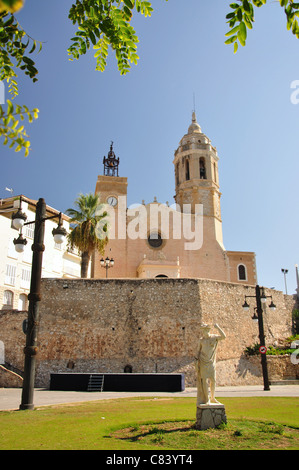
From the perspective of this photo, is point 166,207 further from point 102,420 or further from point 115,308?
point 102,420

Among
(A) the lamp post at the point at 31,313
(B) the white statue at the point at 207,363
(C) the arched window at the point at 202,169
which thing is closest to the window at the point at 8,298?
(A) the lamp post at the point at 31,313

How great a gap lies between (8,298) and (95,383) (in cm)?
1415

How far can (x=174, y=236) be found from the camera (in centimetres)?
3669

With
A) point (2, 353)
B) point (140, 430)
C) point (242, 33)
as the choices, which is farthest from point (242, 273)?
point (242, 33)

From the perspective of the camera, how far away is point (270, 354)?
2444cm

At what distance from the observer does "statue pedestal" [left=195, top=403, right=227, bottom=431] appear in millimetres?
7512

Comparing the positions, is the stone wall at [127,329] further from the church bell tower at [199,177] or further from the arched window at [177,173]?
the arched window at [177,173]

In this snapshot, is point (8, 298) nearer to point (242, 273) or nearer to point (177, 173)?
point (242, 273)

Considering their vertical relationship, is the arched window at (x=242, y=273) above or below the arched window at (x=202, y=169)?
below

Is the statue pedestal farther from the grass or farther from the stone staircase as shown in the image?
the stone staircase

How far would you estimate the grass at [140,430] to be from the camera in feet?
20.0

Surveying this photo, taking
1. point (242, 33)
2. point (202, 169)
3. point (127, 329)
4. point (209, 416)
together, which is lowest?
point (209, 416)

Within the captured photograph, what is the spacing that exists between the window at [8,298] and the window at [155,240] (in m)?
13.2

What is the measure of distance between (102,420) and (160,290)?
16.3m
